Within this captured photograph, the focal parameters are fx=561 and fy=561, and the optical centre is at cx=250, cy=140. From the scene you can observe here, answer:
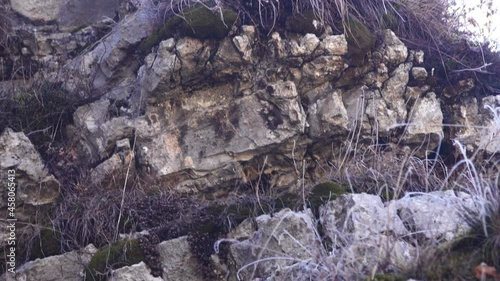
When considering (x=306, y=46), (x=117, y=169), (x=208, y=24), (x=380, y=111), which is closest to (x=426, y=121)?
(x=380, y=111)

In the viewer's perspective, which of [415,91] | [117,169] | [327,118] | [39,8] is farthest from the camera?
[39,8]

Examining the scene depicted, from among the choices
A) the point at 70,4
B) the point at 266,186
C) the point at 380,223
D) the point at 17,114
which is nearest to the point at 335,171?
the point at 266,186

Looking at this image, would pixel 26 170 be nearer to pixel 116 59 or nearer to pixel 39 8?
pixel 116 59

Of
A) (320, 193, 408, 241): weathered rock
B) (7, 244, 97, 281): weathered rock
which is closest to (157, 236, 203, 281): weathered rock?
(7, 244, 97, 281): weathered rock

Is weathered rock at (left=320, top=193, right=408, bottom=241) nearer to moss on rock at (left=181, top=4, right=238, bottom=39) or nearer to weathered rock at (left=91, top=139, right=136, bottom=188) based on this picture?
weathered rock at (left=91, top=139, right=136, bottom=188)

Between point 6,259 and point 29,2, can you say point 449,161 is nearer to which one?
point 6,259

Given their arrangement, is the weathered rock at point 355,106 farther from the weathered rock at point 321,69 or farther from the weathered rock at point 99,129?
the weathered rock at point 99,129

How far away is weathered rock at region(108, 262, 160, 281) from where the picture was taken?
3.87 m

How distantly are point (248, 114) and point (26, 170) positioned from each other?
1928 millimetres

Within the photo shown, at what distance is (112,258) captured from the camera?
157 inches

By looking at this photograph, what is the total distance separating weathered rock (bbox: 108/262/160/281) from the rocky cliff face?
1.04 metres

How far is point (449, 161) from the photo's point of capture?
5.15 meters

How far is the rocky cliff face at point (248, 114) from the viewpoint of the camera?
493 centimetres

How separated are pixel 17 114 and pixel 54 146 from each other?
43 centimetres
